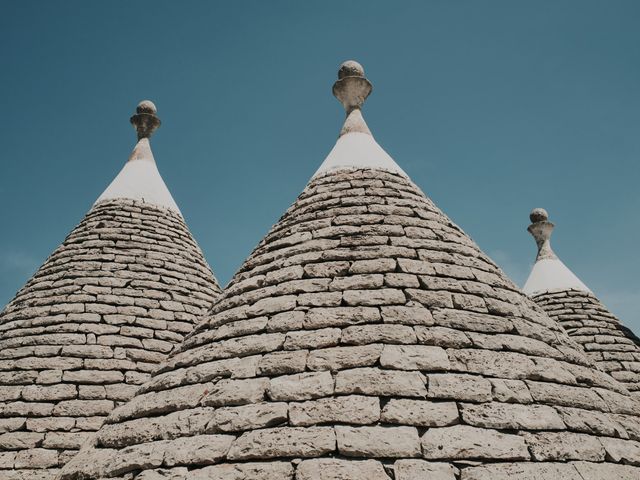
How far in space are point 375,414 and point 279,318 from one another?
0.99 metres

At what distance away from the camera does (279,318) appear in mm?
3594

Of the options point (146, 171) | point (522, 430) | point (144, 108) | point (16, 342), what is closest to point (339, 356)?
point (522, 430)

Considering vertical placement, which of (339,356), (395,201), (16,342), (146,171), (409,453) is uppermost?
(146,171)

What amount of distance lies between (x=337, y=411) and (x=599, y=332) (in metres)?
6.88

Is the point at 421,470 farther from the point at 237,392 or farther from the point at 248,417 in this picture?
the point at 237,392

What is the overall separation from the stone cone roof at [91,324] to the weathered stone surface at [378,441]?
9.08ft

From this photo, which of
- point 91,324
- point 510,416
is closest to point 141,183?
point 91,324

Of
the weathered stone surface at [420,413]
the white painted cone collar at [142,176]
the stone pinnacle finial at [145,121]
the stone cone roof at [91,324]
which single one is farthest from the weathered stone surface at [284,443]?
the stone pinnacle finial at [145,121]

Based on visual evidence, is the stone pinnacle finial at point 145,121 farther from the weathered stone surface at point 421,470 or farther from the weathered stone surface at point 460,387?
the weathered stone surface at point 421,470

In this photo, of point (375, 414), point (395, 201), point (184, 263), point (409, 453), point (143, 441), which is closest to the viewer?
point (409, 453)

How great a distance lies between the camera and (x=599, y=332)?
27.7 feet

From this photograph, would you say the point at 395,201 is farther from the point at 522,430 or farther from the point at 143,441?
the point at 143,441

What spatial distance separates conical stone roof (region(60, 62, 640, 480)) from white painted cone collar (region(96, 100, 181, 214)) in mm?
3935

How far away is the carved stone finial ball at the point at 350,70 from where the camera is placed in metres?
6.33
